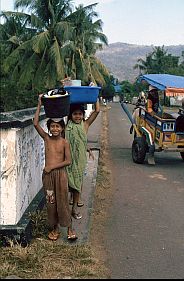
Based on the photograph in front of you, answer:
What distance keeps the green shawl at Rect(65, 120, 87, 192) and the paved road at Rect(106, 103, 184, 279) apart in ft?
2.65

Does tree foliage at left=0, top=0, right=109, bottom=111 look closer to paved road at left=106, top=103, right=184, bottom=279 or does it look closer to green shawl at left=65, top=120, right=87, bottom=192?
paved road at left=106, top=103, right=184, bottom=279

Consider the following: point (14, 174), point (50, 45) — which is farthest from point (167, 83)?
point (50, 45)

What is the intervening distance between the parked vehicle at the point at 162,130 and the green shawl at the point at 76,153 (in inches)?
187

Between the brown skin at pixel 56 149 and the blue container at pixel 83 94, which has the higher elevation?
the blue container at pixel 83 94

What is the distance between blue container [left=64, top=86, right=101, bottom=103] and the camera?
5.80m

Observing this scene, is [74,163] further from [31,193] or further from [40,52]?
[40,52]

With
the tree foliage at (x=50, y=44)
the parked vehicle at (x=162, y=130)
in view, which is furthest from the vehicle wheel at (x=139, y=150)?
the tree foliage at (x=50, y=44)

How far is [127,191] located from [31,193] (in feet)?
9.02

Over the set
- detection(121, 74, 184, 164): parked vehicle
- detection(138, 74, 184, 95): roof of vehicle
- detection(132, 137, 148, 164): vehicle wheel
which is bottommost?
detection(132, 137, 148, 164): vehicle wheel

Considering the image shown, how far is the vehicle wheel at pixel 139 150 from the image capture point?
11242 millimetres

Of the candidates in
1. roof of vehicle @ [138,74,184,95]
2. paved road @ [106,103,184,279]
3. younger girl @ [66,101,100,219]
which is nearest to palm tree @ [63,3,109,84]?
roof of vehicle @ [138,74,184,95]

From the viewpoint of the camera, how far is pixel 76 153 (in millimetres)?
5762

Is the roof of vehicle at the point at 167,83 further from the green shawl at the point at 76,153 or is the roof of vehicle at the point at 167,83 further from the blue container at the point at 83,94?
the green shawl at the point at 76,153

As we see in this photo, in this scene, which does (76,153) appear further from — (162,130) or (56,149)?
(162,130)
